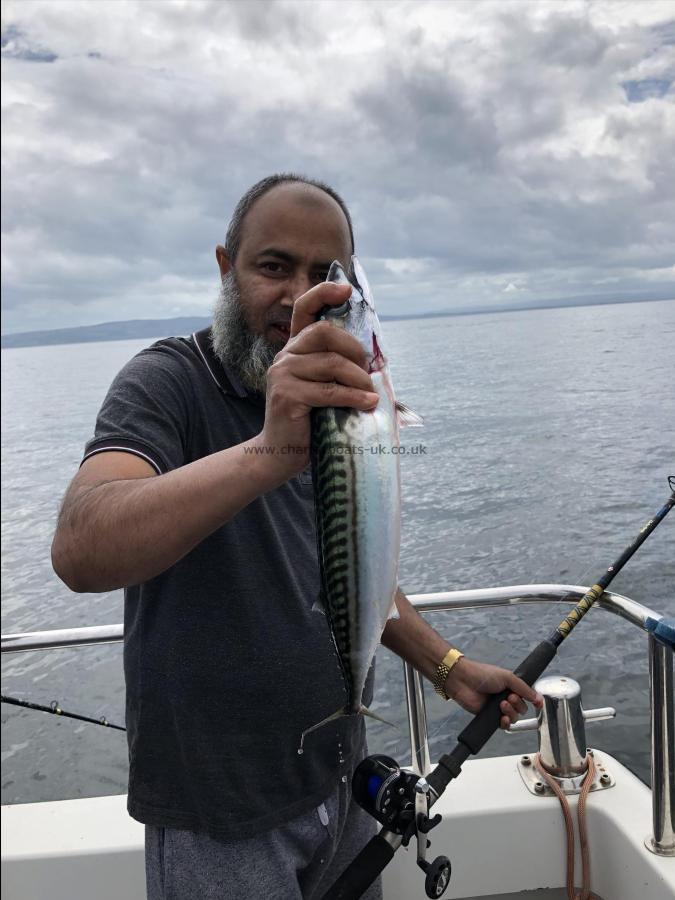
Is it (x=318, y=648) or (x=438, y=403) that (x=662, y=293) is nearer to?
(x=318, y=648)

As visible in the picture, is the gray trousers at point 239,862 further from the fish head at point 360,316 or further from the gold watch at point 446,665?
the fish head at point 360,316

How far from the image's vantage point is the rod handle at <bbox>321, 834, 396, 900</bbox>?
5.90 ft

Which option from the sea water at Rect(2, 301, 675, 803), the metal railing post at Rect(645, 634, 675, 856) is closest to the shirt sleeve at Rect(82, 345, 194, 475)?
the sea water at Rect(2, 301, 675, 803)

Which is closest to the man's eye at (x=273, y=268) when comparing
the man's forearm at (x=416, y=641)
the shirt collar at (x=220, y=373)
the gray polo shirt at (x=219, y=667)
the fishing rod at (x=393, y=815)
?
the shirt collar at (x=220, y=373)

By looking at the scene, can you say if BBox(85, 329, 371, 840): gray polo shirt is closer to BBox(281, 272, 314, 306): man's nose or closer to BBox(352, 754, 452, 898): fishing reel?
BBox(352, 754, 452, 898): fishing reel

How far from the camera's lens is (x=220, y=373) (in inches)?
77.0

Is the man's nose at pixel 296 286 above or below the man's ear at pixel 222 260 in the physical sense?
below

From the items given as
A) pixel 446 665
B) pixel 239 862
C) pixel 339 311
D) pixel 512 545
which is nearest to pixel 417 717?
pixel 446 665

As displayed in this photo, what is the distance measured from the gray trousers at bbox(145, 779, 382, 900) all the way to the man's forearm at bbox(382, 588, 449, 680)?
56 cm

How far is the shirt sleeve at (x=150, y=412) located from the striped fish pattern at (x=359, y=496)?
0.45m

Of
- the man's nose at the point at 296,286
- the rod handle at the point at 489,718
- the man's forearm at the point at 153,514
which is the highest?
the man's nose at the point at 296,286

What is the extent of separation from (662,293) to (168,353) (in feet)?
5.20

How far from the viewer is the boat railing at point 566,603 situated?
2119 mm

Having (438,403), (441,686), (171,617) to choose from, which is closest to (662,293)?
A: (441,686)
